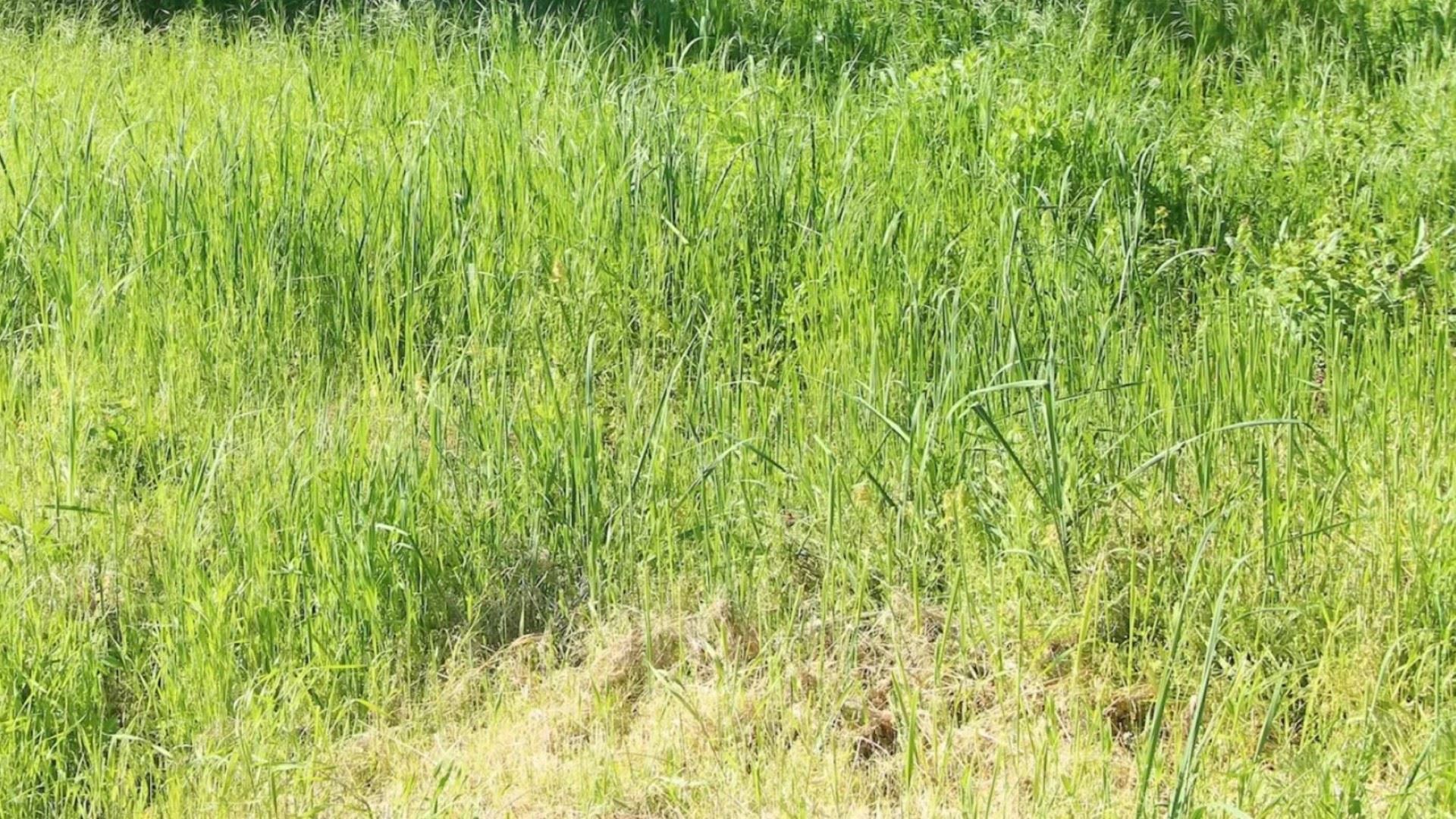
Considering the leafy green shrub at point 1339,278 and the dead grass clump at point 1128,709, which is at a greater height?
the leafy green shrub at point 1339,278

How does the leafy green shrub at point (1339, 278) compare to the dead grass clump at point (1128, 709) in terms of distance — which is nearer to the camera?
the dead grass clump at point (1128, 709)

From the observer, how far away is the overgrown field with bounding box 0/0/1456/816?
104 inches

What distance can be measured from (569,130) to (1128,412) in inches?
81.9

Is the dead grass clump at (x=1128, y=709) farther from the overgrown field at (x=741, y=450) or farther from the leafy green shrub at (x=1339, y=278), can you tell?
the leafy green shrub at (x=1339, y=278)

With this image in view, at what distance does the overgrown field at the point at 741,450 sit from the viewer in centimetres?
264

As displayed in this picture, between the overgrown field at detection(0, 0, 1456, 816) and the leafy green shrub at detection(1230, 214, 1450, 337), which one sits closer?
the overgrown field at detection(0, 0, 1456, 816)

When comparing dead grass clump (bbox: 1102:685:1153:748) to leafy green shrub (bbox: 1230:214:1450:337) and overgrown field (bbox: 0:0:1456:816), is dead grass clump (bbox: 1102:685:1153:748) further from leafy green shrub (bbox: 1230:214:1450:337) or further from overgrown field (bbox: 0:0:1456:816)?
leafy green shrub (bbox: 1230:214:1450:337)

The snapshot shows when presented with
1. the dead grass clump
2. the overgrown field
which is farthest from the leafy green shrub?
the dead grass clump

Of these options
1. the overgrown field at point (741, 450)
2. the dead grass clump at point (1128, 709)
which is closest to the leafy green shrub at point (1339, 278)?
the overgrown field at point (741, 450)

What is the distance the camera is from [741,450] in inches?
130

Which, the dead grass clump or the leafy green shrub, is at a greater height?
the leafy green shrub

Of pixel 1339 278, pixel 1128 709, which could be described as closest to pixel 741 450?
pixel 1128 709

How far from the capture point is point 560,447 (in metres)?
3.24

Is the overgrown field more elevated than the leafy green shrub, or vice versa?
the leafy green shrub
